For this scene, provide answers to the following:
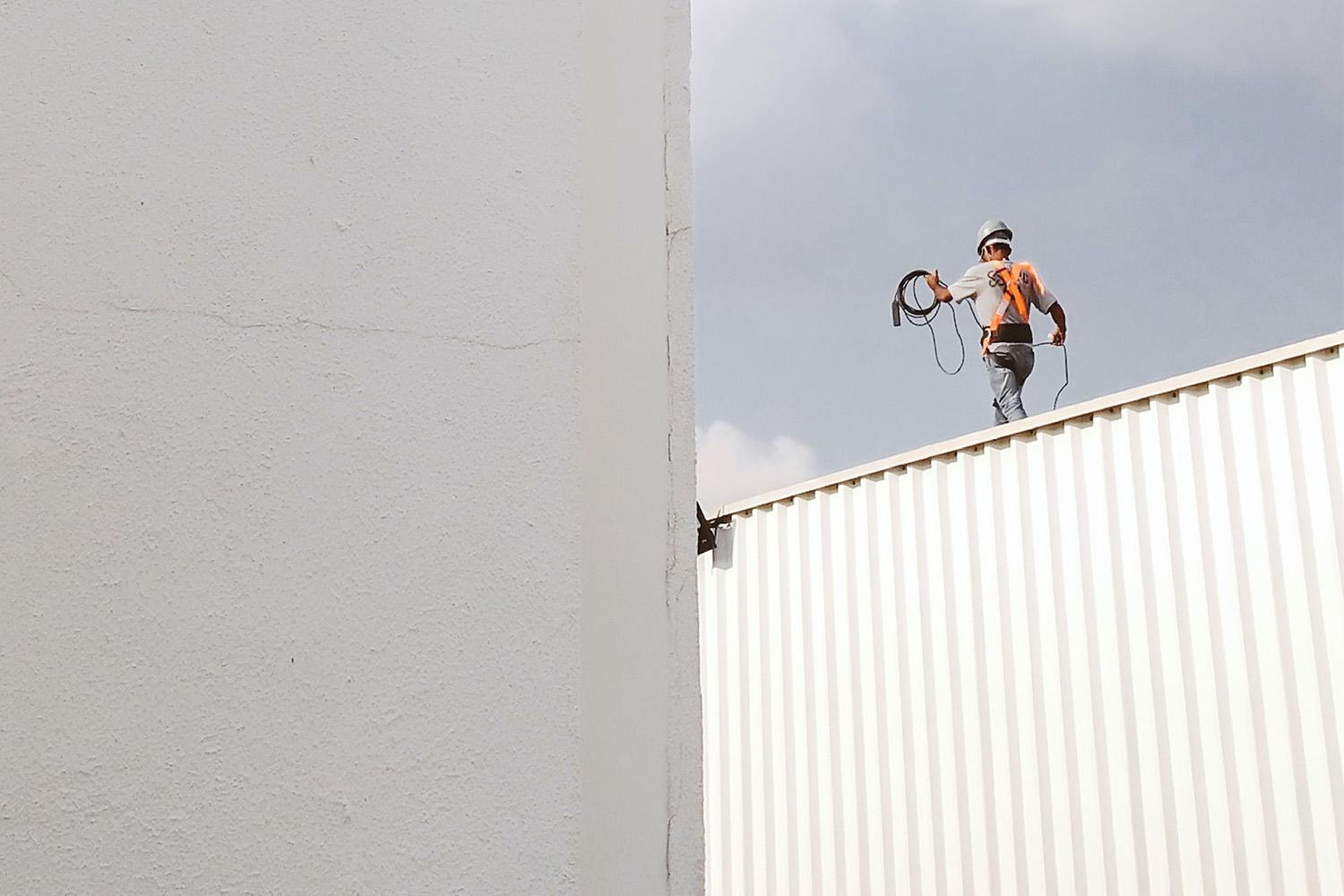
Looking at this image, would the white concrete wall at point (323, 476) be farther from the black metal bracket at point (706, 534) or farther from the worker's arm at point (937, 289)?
the worker's arm at point (937, 289)

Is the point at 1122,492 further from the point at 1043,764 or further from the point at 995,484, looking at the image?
the point at 1043,764

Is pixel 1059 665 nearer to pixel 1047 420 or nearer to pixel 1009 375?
pixel 1047 420

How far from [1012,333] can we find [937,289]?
540 millimetres

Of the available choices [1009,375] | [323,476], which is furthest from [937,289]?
[323,476]

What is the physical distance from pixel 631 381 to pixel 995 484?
11.8ft

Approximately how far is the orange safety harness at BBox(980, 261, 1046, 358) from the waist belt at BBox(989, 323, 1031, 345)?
2 centimetres

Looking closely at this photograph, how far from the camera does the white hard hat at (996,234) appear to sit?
726 cm

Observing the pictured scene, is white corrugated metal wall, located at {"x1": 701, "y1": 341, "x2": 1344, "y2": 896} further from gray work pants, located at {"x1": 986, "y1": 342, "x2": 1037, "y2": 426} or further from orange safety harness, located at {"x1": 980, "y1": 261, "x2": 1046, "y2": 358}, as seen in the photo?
orange safety harness, located at {"x1": 980, "y1": 261, "x2": 1046, "y2": 358}

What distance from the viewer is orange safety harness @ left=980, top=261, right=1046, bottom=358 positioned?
6957 millimetres

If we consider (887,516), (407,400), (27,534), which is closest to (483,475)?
(407,400)

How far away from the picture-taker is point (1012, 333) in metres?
6.92

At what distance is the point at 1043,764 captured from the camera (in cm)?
488

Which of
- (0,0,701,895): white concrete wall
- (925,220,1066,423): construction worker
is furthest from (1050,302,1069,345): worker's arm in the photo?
(0,0,701,895): white concrete wall

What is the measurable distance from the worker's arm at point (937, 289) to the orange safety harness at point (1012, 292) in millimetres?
303
